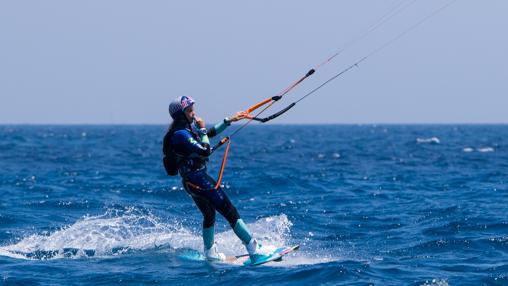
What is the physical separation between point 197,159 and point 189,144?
0.38 metres

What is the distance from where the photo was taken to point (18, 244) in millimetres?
12547

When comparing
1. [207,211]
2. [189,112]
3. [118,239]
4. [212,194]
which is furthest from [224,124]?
[118,239]

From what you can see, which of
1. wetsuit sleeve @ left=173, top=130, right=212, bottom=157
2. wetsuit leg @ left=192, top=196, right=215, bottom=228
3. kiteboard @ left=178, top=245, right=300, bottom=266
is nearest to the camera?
wetsuit sleeve @ left=173, top=130, right=212, bottom=157

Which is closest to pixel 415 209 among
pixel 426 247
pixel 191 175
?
pixel 426 247

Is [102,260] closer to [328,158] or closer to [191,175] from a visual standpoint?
[191,175]

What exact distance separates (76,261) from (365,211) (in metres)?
6.98

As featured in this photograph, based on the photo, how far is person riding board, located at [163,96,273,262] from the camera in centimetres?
1059

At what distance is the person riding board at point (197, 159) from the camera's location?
10.6 metres

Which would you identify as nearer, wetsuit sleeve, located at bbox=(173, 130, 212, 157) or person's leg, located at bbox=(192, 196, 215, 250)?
wetsuit sleeve, located at bbox=(173, 130, 212, 157)

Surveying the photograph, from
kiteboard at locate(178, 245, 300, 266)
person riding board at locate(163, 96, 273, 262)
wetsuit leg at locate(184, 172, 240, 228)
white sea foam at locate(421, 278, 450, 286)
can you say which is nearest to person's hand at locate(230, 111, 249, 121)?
person riding board at locate(163, 96, 273, 262)

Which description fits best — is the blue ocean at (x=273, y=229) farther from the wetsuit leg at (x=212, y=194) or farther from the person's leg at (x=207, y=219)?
the wetsuit leg at (x=212, y=194)

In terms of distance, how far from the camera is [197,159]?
10.9 m

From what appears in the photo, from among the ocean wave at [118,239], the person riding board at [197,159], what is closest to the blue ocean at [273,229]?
the ocean wave at [118,239]

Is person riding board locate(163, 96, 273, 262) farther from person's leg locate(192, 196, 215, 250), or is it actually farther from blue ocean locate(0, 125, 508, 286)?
blue ocean locate(0, 125, 508, 286)
